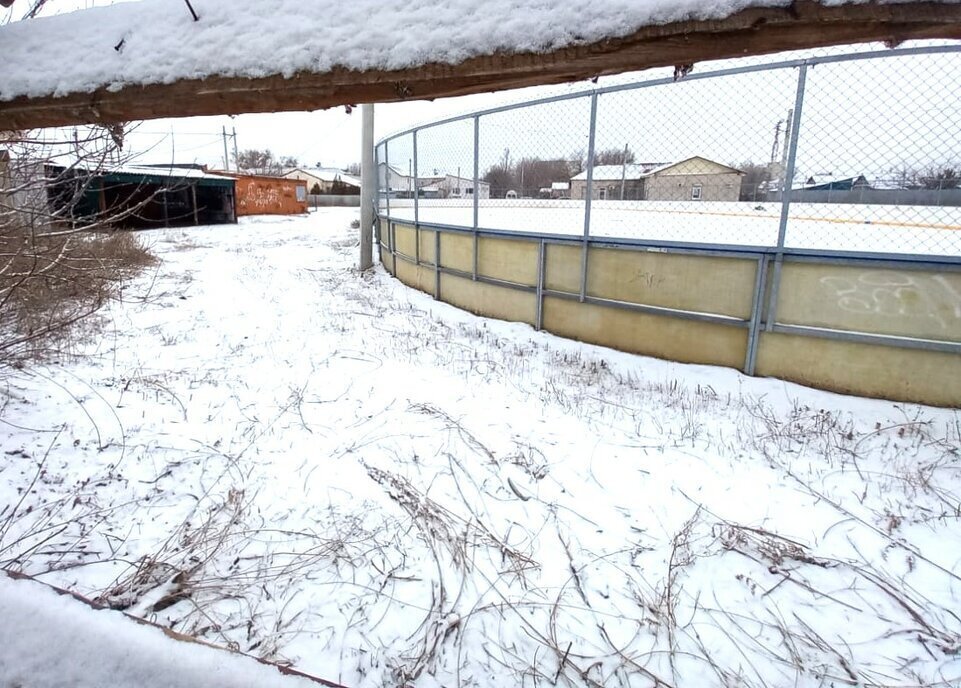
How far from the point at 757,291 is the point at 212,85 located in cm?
485

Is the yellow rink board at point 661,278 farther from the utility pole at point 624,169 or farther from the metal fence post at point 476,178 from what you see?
the metal fence post at point 476,178

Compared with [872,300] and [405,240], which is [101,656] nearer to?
[872,300]

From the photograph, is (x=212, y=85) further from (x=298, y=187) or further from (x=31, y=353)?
(x=298, y=187)

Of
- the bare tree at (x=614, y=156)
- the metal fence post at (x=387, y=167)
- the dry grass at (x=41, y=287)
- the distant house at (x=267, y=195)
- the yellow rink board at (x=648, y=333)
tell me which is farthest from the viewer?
the distant house at (x=267, y=195)

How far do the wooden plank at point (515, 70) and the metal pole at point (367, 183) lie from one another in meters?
10.4

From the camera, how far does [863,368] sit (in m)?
4.69

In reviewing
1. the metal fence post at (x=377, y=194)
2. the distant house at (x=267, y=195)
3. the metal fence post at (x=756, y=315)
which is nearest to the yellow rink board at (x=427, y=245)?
the metal fence post at (x=377, y=194)

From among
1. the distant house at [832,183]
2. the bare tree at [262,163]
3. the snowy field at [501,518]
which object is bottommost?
the snowy field at [501,518]

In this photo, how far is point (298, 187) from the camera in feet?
128

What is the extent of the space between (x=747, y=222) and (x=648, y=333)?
2221mm

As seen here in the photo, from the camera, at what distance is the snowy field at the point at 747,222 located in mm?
5066

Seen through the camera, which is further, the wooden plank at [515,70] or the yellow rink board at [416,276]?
the yellow rink board at [416,276]

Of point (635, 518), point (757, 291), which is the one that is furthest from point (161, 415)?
point (757, 291)

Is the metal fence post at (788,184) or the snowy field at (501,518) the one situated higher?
the metal fence post at (788,184)
